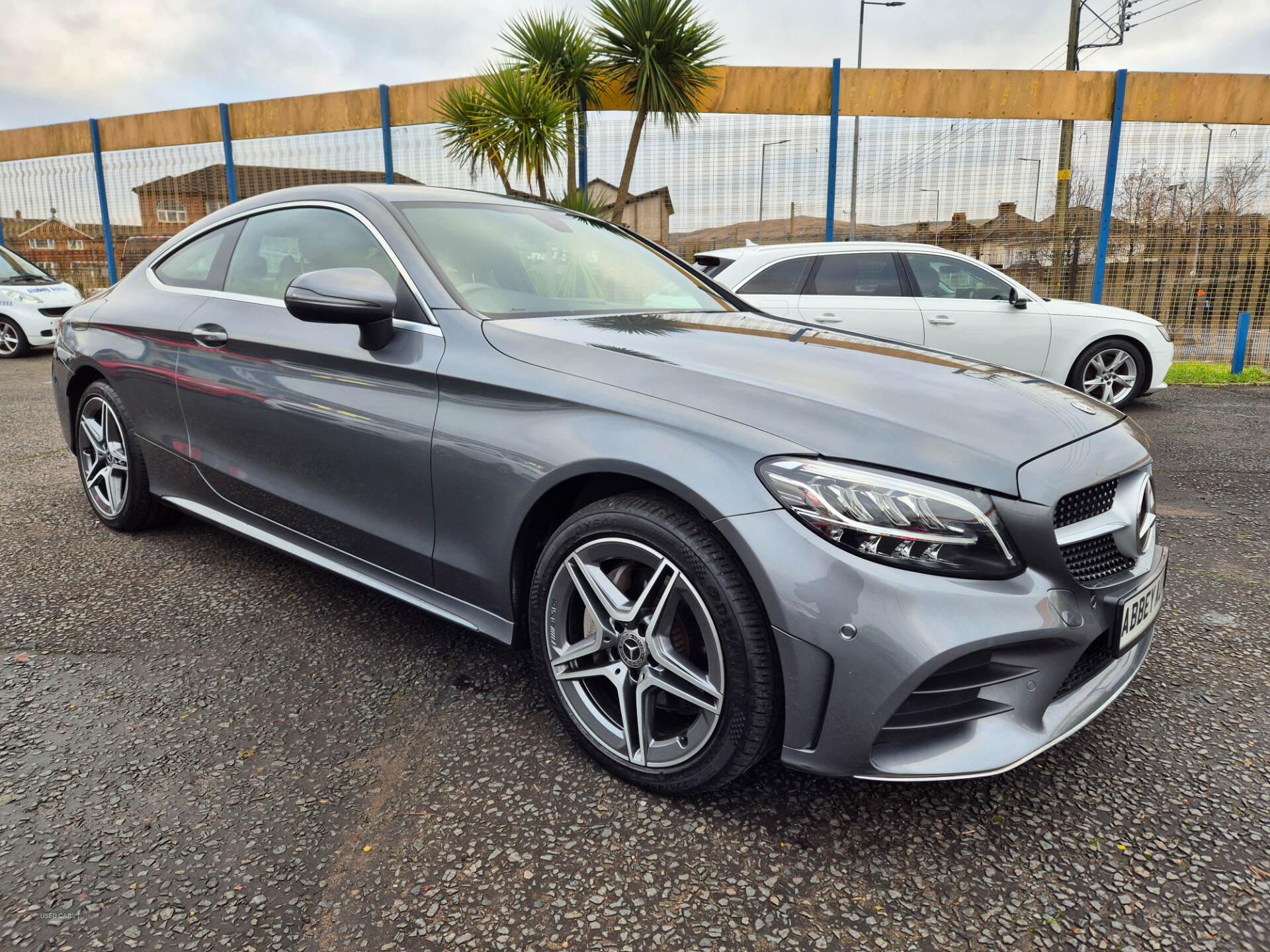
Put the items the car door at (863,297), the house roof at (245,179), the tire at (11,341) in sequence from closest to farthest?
the car door at (863,297) → the tire at (11,341) → the house roof at (245,179)

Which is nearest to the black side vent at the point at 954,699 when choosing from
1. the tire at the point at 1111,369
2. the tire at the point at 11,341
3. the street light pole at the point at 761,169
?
the tire at the point at 1111,369

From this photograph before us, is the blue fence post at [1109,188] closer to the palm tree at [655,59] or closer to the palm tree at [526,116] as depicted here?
the palm tree at [655,59]

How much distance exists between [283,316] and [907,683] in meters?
2.20

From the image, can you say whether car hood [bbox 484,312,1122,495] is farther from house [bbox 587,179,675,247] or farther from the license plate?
house [bbox 587,179,675,247]

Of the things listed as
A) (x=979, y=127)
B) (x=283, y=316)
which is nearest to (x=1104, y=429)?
(x=283, y=316)

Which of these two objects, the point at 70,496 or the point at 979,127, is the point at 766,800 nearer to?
the point at 70,496

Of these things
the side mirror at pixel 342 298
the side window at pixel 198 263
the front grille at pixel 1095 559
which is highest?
the side window at pixel 198 263

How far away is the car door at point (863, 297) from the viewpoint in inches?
263

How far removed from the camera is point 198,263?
3.21 metres

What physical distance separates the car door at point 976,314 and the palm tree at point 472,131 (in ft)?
16.3

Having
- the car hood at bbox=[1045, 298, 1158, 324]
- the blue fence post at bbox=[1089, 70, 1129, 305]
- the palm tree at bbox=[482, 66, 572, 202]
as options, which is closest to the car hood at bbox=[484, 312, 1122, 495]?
the car hood at bbox=[1045, 298, 1158, 324]

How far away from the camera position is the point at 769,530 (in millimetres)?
1612

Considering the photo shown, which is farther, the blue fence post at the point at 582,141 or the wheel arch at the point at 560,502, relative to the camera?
the blue fence post at the point at 582,141

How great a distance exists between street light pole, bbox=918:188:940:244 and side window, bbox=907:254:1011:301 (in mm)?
2673
